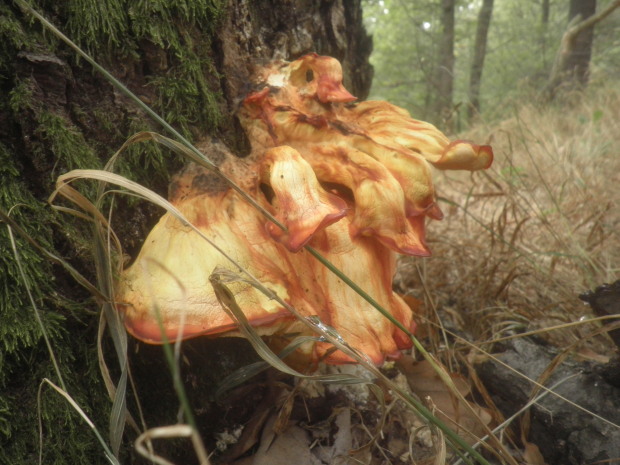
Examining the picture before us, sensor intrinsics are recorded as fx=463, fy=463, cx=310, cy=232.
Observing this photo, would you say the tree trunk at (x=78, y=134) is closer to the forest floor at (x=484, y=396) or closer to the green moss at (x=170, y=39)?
the green moss at (x=170, y=39)

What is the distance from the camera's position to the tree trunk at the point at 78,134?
1.18 meters

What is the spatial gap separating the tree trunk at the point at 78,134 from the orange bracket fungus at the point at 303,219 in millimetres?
139

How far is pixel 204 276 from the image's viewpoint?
120 cm

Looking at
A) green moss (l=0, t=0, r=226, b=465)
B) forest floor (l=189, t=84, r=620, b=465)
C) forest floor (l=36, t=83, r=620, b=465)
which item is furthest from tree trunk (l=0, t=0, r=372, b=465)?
forest floor (l=189, t=84, r=620, b=465)

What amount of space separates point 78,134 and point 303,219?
70cm

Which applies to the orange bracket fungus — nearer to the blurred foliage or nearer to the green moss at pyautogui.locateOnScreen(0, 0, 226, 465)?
the green moss at pyautogui.locateOnScreen(0, 0, 226, 465)

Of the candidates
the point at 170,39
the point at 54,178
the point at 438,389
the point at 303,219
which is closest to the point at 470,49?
the point at 438,389

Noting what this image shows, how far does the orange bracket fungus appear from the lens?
1174 mm

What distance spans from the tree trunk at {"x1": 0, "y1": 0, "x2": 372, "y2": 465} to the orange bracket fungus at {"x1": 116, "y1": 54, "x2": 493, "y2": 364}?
0.45ft

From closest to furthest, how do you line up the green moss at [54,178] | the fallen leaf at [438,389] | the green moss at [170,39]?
the green moss at [54,178] < the green moss at [170,39] < the fallen leaf at [438,389]

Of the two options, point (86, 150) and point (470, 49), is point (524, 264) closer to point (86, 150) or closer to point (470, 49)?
point (86, 150)

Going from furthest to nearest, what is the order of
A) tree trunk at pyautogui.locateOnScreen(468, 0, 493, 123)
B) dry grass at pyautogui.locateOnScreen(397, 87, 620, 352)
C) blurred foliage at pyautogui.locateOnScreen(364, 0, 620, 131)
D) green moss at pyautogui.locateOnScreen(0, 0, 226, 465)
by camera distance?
tree trunk at pyautogui.locateOnScreen(468, 0, 493, 123), blurred foliage at pyautogui.locateOnScreen(364, 0, 620, 131), dry grass at pyautogui.locateOnScreen(397, 87, 620, 352), green moss at pyautogui.locateOnScreen(0, 0, 226, 465)

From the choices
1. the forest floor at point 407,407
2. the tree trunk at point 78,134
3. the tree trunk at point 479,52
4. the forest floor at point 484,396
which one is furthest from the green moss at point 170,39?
the tree trunk at point 479,52

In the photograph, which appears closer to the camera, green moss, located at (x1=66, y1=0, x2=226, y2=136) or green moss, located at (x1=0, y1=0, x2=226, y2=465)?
green moss, located at (x1=0, y1=0, x2=226, y2=465)
